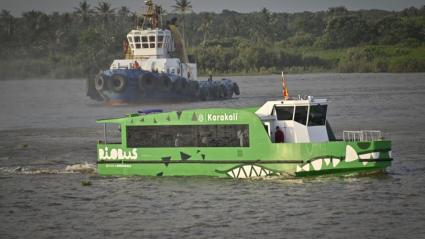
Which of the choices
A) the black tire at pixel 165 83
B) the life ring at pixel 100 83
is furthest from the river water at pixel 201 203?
the life ring at pixel 100 83

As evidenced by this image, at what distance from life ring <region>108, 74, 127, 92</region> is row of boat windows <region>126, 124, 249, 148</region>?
5298cm

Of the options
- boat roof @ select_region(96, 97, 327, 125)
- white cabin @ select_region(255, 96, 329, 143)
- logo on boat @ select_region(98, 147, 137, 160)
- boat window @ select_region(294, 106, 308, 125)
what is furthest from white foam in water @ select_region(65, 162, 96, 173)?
boat window @ select_region(294, 106, 308, 125)

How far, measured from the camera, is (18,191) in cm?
4012

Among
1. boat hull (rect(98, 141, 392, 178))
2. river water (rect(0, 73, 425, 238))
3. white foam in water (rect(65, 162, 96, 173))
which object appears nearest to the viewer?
river water (rect(0, 73, 425, 238))

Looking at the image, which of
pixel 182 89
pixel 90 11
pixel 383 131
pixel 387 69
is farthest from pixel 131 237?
pixel 90 11

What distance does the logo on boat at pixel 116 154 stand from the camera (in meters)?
40.5

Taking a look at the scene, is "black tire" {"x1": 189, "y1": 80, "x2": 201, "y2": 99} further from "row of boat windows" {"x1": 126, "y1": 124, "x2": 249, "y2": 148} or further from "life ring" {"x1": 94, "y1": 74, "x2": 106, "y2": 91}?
Answer: "row of boat windows" {"x1": 126, "y1": 124, "x2": 249, "y2": 148}

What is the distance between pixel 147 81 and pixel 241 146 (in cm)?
5517

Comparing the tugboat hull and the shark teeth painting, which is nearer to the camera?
the shark teeth painting

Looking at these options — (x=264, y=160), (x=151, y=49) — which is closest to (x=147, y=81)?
(x=151, y=49)

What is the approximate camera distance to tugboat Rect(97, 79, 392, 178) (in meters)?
36.8

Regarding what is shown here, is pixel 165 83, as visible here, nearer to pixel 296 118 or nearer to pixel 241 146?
pixel 296 118

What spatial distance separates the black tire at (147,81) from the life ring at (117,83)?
157 cm

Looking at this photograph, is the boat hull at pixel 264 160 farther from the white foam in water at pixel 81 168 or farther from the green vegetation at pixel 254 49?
the green vegetation at pixel 254 49
